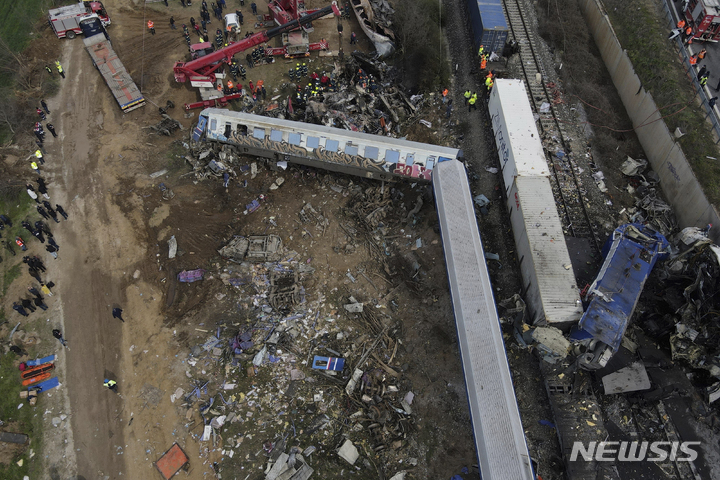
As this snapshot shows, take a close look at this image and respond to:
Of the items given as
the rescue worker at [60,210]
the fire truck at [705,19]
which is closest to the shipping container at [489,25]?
the fire truck at [705,19]

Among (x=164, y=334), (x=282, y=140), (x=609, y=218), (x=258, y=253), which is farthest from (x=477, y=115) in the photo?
(x=164, y=334)

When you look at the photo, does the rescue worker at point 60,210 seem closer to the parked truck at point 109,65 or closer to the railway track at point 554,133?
the parked truck at point 109,65

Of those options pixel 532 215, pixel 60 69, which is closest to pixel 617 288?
pixel 532 215

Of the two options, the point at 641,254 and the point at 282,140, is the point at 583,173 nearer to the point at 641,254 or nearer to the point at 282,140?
the point at 641,254

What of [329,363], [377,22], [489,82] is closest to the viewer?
[329,363]

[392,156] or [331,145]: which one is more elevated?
[331,145]

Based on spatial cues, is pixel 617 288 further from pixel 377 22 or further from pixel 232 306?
pixel 377 22
